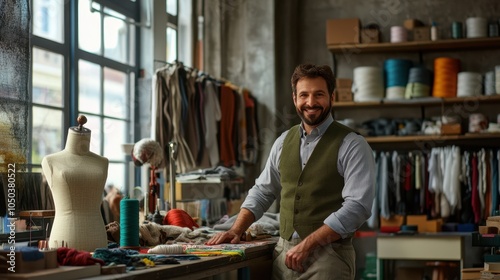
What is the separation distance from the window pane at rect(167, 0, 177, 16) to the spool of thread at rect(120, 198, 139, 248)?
5.11 meters

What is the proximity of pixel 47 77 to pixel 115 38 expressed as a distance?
4.30 feet

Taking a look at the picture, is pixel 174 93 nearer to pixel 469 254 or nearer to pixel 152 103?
pixel 152 103

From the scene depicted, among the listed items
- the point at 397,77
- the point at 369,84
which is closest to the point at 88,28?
the point at 369,84

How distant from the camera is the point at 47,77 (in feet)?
20.4

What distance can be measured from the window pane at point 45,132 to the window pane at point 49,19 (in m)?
0.59

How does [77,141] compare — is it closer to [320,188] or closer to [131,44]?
[320,188]

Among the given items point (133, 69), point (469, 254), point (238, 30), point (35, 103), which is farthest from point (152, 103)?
point (469, 254)

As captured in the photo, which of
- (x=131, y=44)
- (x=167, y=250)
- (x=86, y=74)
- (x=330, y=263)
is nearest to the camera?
(x=167, y=250)

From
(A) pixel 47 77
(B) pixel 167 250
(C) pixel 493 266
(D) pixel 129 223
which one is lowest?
(C) pixel 493 266

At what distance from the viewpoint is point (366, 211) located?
3402 millimetres

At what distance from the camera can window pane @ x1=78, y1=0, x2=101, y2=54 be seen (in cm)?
671

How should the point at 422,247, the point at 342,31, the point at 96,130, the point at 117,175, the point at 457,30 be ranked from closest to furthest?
1. the point at 96,130
2. the point at 117,175
3. the point at 422,247
4. the point at 457,30
5. the point at 342,31

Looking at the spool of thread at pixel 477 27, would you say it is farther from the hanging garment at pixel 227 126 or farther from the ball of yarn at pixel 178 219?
the ball of yarn at pixel 178 219

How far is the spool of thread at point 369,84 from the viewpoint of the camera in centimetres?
875
